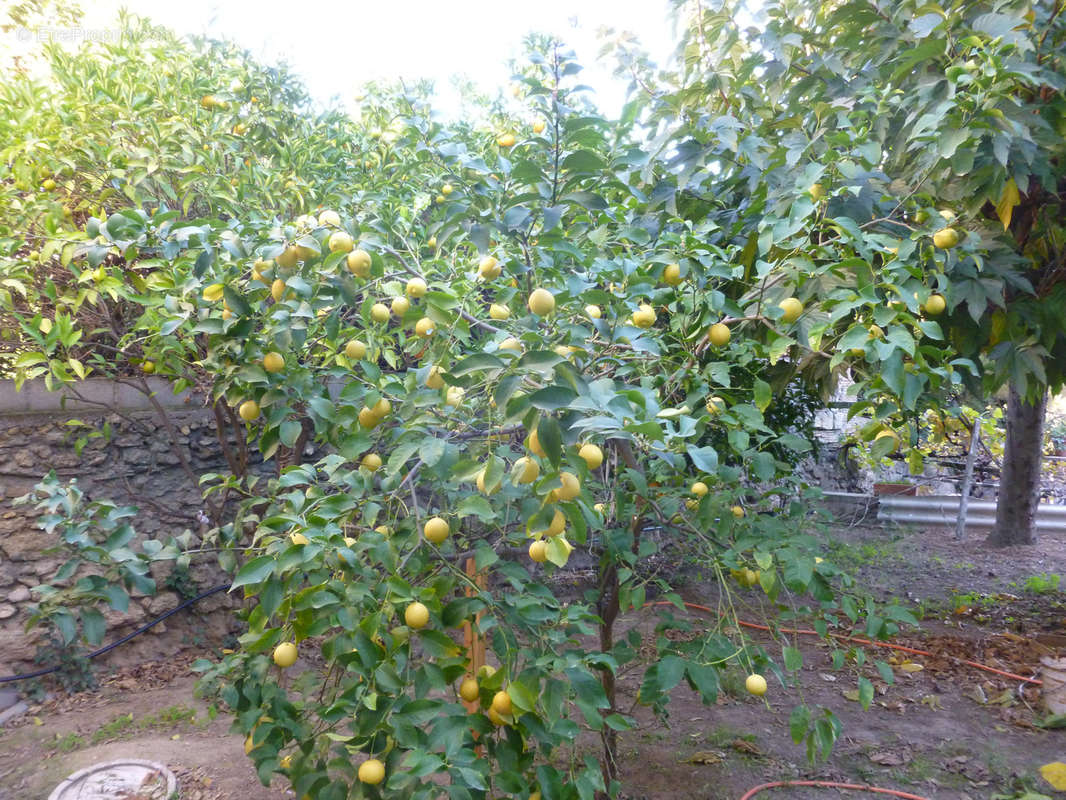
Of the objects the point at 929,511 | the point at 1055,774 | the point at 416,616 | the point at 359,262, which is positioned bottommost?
the point at 1055,774

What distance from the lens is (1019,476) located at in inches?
206

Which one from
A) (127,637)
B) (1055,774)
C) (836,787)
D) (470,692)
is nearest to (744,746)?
(836,787)

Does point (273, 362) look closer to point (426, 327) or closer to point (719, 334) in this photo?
point (426, 327)

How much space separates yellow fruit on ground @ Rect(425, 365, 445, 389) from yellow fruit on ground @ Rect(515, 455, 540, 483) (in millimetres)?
324

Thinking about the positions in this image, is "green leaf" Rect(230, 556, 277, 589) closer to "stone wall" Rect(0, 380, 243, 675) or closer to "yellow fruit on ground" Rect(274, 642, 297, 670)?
"yellow fruit on ground" Rect(274, 642, 297, 670)

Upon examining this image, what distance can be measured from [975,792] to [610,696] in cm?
136

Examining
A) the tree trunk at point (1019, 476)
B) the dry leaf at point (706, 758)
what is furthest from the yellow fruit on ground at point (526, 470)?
the tree trunk at point (1019, 476)

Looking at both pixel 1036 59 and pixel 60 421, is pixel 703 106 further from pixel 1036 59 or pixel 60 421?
pixel 60 421

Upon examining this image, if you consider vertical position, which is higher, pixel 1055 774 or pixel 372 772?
pixel 372 772

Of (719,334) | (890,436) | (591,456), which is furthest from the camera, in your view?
(719,334)

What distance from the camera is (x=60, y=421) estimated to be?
3516mm

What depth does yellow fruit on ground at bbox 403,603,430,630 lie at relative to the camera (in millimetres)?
1271

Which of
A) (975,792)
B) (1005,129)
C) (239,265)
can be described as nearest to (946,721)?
(975,792)

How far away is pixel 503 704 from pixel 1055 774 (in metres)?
2.23
